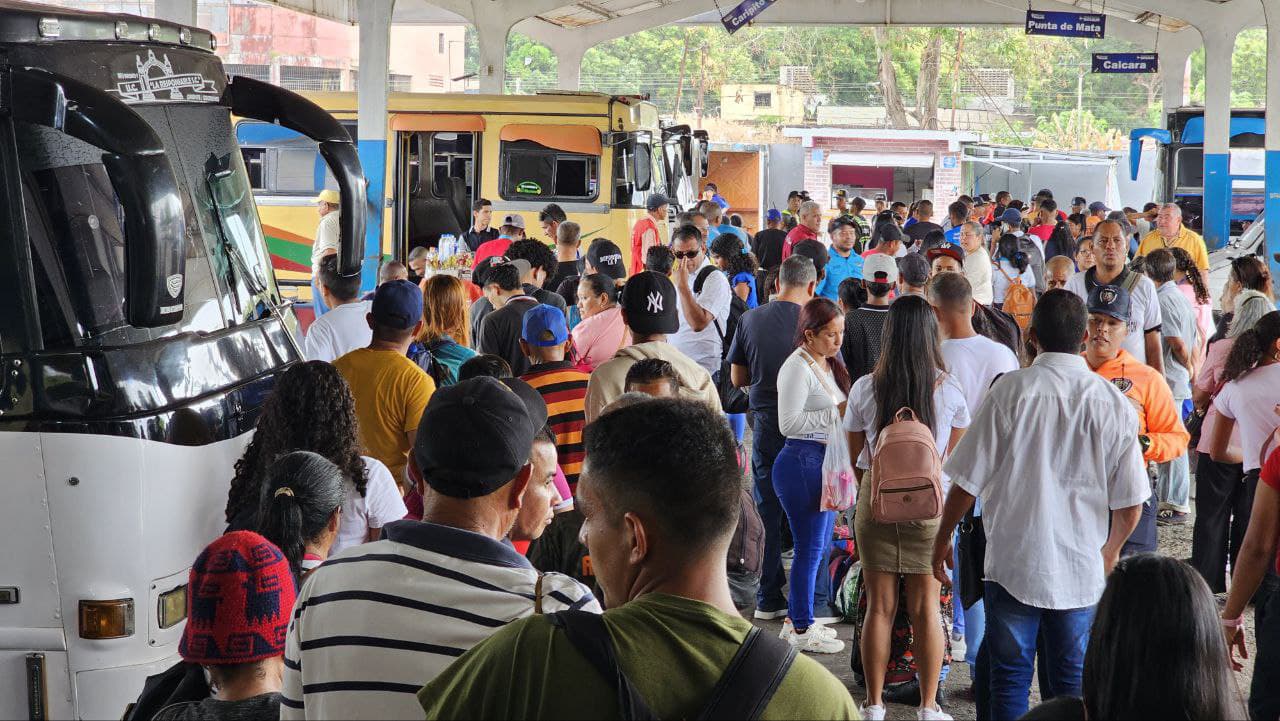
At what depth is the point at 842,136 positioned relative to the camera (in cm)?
3444

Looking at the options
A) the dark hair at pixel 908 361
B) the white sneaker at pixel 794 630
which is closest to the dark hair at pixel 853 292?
the white sneaker at pixel 794 630

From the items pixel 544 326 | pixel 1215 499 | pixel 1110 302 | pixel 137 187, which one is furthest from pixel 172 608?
pixel 1215 499

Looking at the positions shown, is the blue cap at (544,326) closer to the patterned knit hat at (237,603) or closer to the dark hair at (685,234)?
the patterned knit hat at (237,603)

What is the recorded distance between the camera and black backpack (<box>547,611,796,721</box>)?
2.02 m

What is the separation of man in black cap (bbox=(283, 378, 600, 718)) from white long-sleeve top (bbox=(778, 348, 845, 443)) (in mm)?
3936

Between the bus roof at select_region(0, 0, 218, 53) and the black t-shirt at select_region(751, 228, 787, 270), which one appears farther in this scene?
the black t-shirt at select_region(751, 228, 787, 270)

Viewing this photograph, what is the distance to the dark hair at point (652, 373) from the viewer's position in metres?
5.35

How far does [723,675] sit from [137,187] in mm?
2818

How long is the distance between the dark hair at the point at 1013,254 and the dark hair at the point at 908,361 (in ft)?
23.5

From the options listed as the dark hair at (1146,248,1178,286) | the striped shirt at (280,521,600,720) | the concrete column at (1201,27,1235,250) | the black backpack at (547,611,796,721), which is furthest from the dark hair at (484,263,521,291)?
the concrete column at (1201,27,1235,250)

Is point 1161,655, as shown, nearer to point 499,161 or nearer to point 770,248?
point 770,248

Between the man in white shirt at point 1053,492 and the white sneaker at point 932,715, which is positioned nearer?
the man in white shirt at point 1053,492

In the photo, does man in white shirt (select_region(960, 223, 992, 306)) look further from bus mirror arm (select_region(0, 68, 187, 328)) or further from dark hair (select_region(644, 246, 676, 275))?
bus mirror arm (select_region(0, 68, 187, 328))

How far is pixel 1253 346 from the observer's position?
20.4ft
